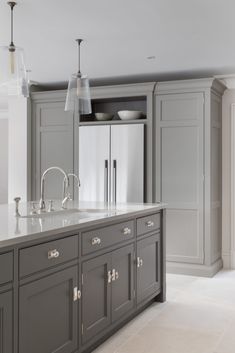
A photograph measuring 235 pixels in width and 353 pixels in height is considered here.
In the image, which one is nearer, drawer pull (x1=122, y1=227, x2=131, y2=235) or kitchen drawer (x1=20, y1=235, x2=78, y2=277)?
kitchen drawer (x1=20, y1=235, x2=78, y2=277)

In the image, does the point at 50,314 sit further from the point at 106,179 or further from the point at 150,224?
the point at 106,179

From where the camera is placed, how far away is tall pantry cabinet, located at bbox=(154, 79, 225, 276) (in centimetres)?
557

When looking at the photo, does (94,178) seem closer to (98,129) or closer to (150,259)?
(98,129)

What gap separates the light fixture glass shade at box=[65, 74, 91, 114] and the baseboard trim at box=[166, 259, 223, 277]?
8.22 ft

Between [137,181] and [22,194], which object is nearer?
[137,181]

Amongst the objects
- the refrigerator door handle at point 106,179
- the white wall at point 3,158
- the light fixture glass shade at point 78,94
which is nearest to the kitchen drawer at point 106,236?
the light fixture glass shade at point 78,94

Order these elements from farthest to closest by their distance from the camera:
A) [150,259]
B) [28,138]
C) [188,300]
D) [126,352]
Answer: [28,138]
[188,300]
[150,259]
[126,352]

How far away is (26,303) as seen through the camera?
2.36 metres

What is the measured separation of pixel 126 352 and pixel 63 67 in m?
3.43

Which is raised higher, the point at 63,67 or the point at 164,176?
the point at 63,67

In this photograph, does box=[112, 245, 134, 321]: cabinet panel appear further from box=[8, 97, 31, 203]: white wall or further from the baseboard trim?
box=[8, 97, 31, 203]: white wall

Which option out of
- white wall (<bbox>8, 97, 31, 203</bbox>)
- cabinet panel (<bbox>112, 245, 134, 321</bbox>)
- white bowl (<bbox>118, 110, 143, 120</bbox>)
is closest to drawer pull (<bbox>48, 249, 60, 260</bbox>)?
cabinet panel (<bbox>112, 245, 134, 321</bbox>)

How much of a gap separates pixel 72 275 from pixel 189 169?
3179mm

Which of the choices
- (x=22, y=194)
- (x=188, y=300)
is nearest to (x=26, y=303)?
(x=188, y=300)
